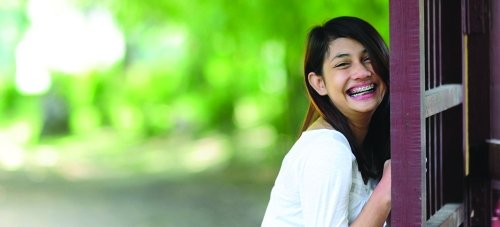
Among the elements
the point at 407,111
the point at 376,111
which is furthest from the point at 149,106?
the point at 407,111

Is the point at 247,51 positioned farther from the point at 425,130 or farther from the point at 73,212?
the point at 425,130

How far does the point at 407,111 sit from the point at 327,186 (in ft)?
0.95

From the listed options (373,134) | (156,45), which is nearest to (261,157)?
(156,45)

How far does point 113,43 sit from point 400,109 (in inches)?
394

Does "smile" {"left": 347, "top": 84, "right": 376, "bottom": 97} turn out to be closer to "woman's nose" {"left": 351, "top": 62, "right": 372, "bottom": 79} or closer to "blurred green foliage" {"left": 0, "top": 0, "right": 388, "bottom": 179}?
"woman's nose" {"left": 351, "top": 62, "right": 372, "bottom": 79}

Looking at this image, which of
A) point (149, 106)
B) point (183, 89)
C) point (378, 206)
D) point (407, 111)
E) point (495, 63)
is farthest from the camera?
point (149, 106)

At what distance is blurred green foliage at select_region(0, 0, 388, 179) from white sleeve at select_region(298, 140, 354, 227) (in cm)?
527

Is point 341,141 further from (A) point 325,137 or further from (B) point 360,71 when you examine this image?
(B) point 360,71

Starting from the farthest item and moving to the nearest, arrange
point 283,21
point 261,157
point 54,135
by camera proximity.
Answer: point 54,135 → point 261,157 → point 283,21

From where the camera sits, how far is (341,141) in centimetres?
206

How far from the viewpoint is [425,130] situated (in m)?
1.83

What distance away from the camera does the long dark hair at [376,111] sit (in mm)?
2102

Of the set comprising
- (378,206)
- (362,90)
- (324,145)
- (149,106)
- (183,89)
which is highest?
(183,89)

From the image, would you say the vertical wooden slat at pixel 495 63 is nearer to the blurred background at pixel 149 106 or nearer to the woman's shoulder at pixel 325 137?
the woman's shoulder at pixel 325 137
